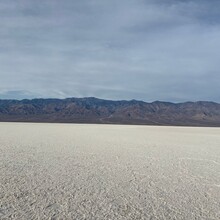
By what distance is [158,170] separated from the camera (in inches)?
345

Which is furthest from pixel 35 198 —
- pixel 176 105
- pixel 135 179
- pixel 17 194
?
pixel 176 105

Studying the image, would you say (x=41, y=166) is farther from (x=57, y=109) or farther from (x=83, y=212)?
(x=57, y=109)

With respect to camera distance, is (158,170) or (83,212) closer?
(83,212)

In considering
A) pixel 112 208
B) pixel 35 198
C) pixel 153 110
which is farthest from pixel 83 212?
pixel 153 110

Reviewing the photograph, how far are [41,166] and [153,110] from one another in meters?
170

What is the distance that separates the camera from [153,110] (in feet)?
578

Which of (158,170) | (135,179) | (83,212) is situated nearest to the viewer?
(83,212)

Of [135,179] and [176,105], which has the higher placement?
[176,105]

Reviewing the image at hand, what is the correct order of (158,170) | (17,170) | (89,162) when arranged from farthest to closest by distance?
1. (89,162)
2. (158,170)
3. (17,170)

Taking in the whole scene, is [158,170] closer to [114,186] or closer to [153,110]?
[114,186]

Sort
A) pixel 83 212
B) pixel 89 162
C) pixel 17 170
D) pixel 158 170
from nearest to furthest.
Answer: pixel 83 212, pixel 17 170, pixel 158 170, pixel 89 162

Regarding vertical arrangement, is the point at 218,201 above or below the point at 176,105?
below

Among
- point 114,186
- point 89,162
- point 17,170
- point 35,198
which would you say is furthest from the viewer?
point 89,162

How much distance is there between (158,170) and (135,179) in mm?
1398
